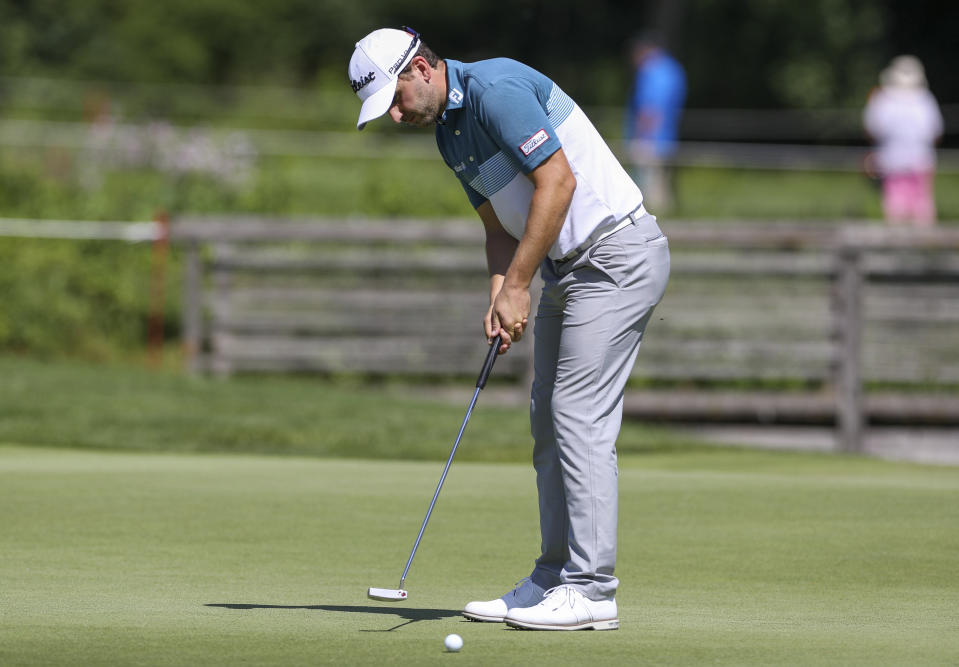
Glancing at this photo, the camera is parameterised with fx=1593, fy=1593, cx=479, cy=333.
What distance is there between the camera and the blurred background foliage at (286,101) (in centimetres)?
1465

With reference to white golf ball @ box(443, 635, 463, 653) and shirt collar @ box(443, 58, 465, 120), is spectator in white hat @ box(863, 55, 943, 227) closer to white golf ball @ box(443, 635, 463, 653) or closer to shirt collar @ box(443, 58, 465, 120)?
shirt collar @ box(443, 58, 465, 120)

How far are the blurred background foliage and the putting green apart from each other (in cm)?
495

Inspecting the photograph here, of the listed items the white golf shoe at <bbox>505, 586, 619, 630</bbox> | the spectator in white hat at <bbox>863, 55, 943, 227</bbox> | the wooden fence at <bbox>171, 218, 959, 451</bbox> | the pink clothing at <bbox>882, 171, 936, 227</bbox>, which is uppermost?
the spectator in white hat at <bbox>863, 55, 943, 227</bbox>

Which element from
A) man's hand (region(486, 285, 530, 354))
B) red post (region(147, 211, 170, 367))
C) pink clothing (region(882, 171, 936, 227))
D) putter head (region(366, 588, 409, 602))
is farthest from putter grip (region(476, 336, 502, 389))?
pink clothing (region(882, 171, 936, 227))

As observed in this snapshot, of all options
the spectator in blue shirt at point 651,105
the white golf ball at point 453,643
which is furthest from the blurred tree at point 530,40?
the white golf ball at point 453,643

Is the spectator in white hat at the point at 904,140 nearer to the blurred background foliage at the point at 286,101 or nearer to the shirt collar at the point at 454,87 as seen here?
the blurred background foliage at the point at 286,101

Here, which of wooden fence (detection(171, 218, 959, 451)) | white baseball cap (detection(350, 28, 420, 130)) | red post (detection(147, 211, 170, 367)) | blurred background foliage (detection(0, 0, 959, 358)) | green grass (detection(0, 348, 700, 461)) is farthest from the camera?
blurred background foliage (detection(0, 0, 959, 358))

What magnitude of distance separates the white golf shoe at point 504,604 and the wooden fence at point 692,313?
303 inches

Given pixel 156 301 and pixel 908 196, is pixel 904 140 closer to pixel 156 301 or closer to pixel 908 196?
pixel 908 196

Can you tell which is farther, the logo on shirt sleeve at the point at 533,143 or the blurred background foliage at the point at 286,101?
the blurred background foliage at the point at 286,101

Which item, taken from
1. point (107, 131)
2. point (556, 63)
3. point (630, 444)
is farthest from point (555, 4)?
point (630, 444)

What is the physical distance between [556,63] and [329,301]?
26402mm

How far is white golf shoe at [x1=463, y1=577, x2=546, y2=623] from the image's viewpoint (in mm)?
5094

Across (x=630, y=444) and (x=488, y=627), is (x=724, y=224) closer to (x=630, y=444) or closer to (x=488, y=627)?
(x=630, y=444)
